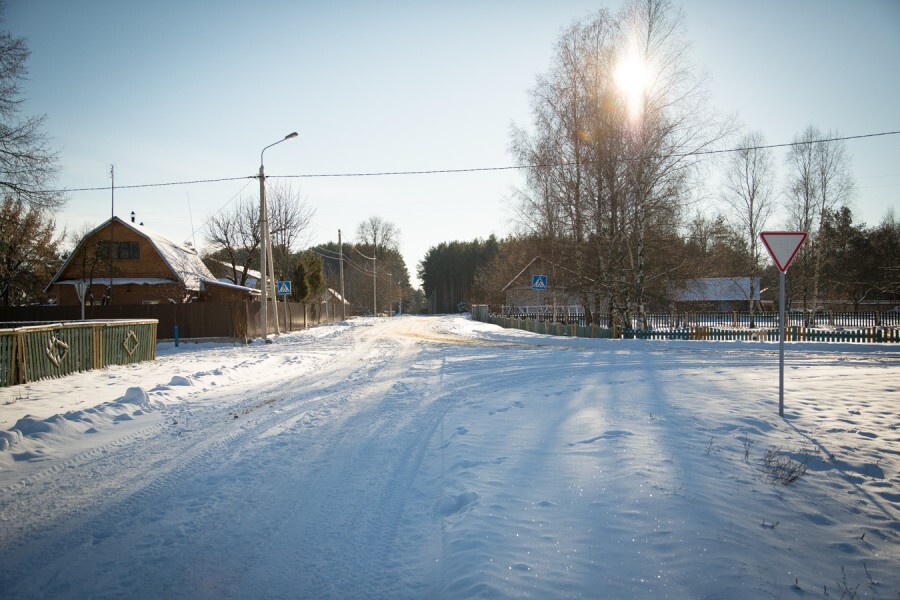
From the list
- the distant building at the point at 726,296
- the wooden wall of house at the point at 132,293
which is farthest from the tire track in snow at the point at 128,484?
the distant building at the point at 726,296

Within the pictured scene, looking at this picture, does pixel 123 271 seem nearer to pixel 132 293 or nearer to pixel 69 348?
pixel 132 293

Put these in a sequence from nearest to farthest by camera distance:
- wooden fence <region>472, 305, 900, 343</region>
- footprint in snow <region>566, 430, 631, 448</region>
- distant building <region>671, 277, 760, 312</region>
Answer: footprint in snow <region>566, 430, 631, 448</region> < wooden fence <region>472, 305, 900, 343</region> < distant building <region>671, 277, 760, 312</region>

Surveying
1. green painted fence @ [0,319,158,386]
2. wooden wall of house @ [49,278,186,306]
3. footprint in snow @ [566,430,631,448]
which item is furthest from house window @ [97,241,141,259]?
footprint in snow @ [566,430,631,448]

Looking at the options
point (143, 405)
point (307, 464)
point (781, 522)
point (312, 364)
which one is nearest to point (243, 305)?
point (312, 364)

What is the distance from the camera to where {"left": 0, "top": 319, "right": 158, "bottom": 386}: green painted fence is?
34.6ft

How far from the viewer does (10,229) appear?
28.3 meters

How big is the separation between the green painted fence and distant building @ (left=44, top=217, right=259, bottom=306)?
1463 centimetres

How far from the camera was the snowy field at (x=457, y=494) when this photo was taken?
3.09 m

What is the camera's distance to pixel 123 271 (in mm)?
29000

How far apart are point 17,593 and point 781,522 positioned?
559 centimetres

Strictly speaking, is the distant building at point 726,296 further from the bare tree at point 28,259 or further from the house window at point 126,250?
the bare tree at point 28,259

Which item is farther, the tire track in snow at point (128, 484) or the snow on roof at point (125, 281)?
the snow on roof at point (125, 281)

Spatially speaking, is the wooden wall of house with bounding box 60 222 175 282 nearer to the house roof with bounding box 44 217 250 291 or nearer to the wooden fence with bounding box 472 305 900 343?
the house roof with bounding box 44 217 250 291

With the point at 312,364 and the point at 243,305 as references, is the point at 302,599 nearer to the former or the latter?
the point at 312,364
